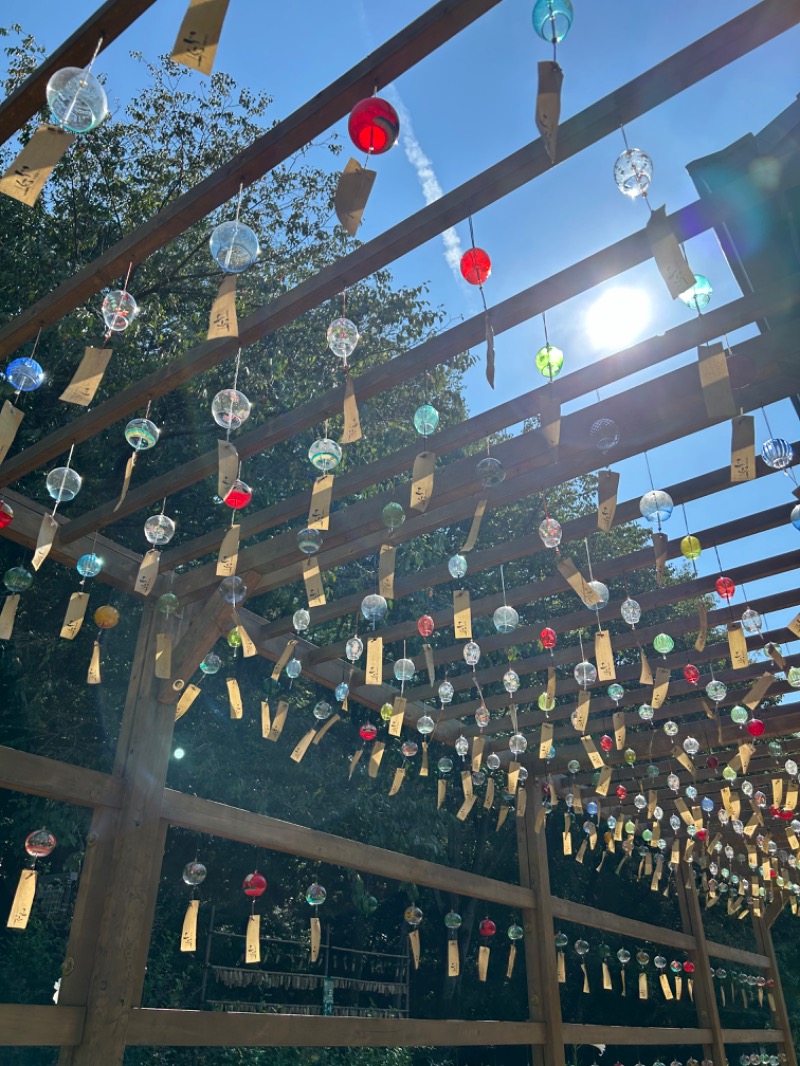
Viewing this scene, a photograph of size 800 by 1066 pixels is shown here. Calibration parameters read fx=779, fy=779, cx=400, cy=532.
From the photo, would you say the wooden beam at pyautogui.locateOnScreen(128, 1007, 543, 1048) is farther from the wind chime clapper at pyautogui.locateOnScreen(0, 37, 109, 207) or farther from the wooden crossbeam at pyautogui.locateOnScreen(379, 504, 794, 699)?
the wind chime clapper at pyautogui.locateOnScreen(0, 37, 109, 207)

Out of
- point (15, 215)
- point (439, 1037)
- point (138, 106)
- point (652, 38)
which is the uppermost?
point (138, 106)

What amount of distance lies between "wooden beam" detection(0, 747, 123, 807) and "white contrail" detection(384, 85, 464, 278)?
2.11 m

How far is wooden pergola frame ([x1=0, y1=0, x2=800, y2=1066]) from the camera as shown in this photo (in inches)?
70.3

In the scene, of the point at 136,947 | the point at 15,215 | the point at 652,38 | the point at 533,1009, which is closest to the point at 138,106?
the point at 15,215

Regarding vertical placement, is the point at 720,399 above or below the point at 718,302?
below

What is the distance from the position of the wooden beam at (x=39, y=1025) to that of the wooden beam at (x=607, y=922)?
3628 millimetres

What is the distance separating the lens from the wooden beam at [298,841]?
10.5 ft

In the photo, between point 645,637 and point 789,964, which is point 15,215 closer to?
point 645,637

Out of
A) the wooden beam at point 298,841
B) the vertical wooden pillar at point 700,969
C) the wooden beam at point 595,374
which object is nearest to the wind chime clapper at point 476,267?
the wooden beam at point 595,374

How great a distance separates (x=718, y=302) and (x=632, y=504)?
3.18 feet

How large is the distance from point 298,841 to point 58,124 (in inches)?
119

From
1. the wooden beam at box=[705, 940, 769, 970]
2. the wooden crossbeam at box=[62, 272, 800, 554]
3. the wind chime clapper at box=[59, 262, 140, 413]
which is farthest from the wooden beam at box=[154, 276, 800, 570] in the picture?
the wooden beam at box=[705, 940, 769, 970]

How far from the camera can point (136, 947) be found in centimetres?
282

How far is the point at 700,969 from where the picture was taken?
302 inches
